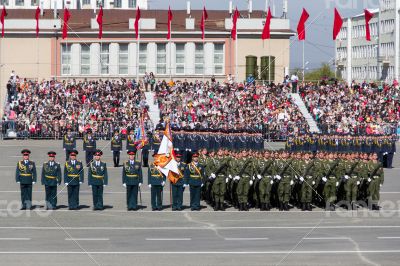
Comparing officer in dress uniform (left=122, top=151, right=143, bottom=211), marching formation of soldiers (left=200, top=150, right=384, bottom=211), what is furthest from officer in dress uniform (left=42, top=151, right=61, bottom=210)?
marching formation of soldiers (left=200, top=150, right=384, bottom=211)

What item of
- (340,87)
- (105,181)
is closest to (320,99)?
(340,87)

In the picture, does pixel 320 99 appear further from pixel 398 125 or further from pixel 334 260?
pixel 334 260

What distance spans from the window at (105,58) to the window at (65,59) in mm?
1926

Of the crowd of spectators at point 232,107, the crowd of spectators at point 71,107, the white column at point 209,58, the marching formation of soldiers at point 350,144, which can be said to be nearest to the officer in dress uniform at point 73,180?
the marching formation of soldiers at point 350,144

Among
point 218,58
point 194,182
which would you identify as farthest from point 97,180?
point 218,58

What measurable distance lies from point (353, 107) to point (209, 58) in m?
14.1

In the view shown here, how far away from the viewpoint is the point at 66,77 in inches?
2884

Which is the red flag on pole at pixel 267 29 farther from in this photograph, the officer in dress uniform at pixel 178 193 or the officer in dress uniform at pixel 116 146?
the officer in dress uniform at pixel 178 193

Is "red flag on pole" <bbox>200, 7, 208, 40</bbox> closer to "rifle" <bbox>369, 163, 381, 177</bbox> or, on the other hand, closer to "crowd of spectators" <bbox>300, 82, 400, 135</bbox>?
"crowd of spectators" <bbox>300, 82, 400, 135</bbox>

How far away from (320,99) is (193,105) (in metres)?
6.75

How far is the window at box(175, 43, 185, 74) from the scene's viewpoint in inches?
2931

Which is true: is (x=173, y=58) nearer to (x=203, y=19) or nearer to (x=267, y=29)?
(x=203, y=19)

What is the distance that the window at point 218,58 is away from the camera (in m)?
74.8

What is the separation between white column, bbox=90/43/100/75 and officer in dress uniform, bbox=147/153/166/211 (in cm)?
4311
